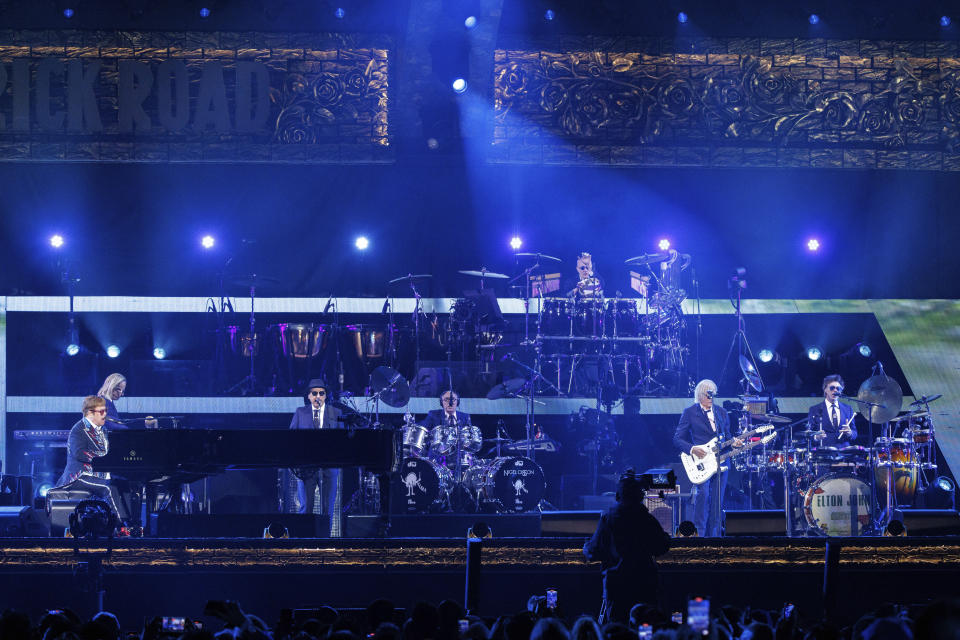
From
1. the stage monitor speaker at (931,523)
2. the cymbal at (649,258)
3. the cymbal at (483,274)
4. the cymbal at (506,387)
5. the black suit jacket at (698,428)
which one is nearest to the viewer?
the stage monitor speaker at (931,523)

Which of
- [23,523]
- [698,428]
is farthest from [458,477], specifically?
→ [23,523]

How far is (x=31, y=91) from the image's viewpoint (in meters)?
14.6

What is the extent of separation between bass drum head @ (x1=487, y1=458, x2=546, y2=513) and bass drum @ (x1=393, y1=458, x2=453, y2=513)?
744 mm

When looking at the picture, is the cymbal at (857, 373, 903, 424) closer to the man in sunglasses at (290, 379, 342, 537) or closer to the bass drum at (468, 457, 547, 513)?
the bass drum at (468, 457, 547, 513)

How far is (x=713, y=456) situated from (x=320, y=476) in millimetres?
4357

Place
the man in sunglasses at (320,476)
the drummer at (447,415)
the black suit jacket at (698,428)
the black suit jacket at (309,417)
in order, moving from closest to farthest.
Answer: the man in sunglasses at (320,476) → the black suit jacket at (698,428) → the black suit jacket at (309,417) → the drummer at (447,415)

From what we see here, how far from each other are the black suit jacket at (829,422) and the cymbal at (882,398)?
262 millimetres

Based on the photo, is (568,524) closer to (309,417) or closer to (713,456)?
(713,456)

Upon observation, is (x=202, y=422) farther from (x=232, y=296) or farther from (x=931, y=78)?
(x=931, y=78)

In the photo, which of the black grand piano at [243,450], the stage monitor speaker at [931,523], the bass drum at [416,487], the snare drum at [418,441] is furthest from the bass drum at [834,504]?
the black grand piano at [243,450]

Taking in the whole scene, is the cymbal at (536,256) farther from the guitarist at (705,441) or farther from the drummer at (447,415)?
the guitarist at (705,441)

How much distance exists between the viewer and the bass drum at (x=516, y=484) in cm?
1266

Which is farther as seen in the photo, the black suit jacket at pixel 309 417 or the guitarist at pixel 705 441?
the black suit jacket at pixel 309 417

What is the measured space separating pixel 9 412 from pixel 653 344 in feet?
29.3
